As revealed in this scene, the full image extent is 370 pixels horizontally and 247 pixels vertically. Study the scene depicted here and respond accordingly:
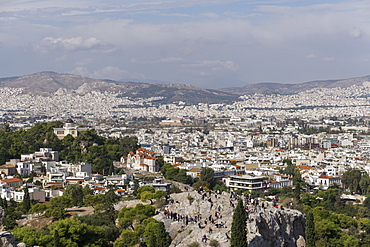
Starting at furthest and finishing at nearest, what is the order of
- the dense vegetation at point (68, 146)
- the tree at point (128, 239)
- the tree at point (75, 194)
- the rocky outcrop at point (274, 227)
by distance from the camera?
the dense vegetation at point (68, 146) → the tree at point (75, 194) → the tree at point (128, 239) → the rocky outcrop at point (274, 227)

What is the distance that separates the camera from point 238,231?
70.4 ft

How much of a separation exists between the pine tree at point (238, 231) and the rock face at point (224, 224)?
40 cm

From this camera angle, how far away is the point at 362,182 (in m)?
50.5

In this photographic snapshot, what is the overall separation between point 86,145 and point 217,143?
145ft

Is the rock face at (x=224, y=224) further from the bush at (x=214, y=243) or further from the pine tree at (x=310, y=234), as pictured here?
the pine tree at (x=310, y=234)

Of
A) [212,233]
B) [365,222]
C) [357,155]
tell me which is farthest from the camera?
[357,155]

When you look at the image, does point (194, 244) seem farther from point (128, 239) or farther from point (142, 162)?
point (142, 162)

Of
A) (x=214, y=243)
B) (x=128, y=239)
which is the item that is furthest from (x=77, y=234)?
(x=214, y=243)

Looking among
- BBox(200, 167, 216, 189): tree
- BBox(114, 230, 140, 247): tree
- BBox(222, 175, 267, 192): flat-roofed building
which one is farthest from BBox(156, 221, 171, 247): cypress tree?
BBox(200, 167, 216, 189): tree

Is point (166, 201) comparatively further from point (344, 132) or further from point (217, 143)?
point (344, 132)

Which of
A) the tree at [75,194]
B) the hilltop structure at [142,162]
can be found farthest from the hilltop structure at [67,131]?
the tree at [75,194]

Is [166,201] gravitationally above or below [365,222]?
above

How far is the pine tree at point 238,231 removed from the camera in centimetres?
2134

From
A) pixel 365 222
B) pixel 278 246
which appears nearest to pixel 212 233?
pixel 278 246
